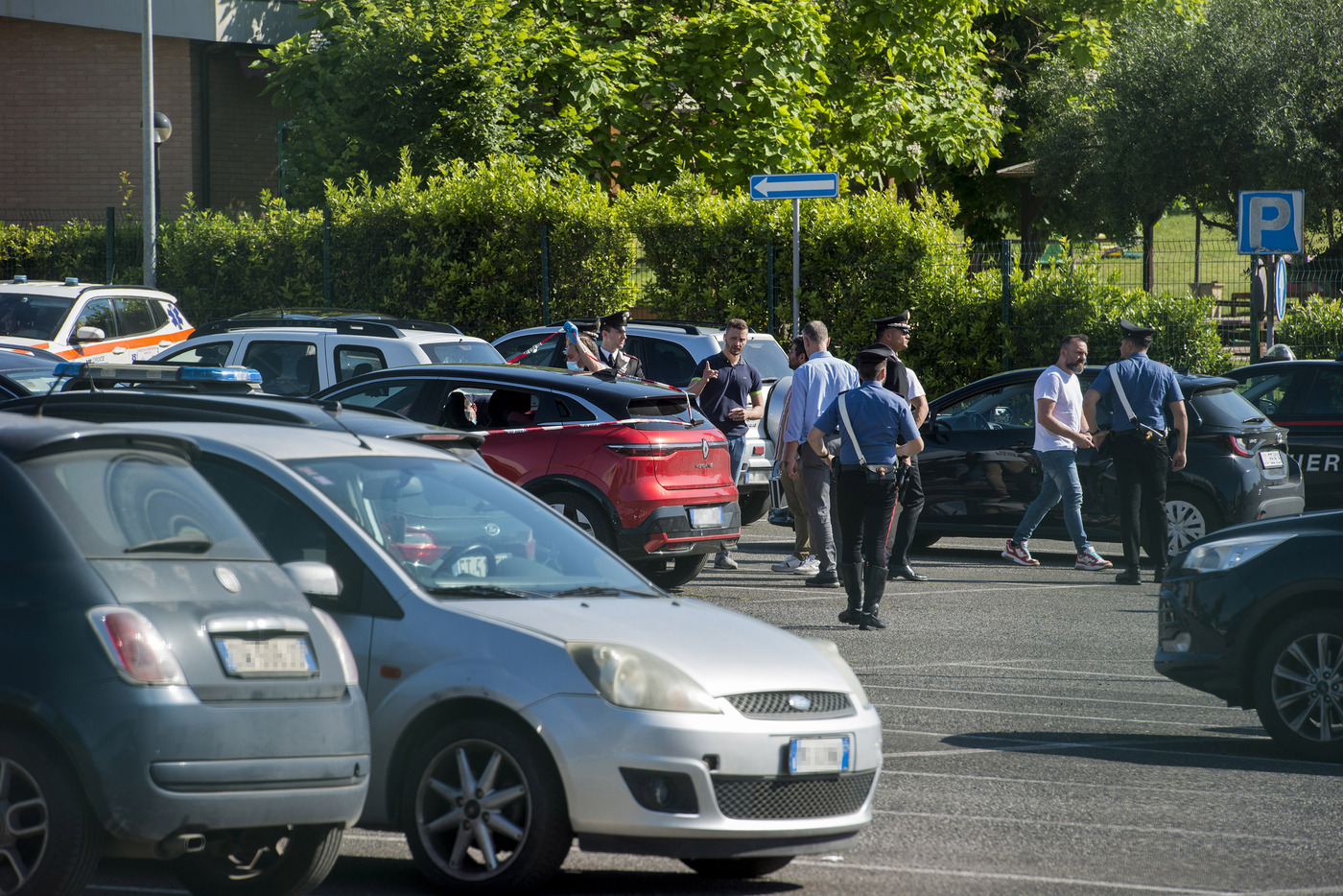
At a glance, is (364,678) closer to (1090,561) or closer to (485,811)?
(485,811)

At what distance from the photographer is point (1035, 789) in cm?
681

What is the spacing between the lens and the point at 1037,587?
1295cm

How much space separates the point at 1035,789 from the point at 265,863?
10.8 feet

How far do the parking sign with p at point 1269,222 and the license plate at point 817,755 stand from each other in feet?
45.4

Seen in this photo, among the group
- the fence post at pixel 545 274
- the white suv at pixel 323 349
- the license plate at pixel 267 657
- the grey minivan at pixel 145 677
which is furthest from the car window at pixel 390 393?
the fence post at pixel 545 274

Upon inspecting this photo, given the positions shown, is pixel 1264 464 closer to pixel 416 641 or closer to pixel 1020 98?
pixel 416 641

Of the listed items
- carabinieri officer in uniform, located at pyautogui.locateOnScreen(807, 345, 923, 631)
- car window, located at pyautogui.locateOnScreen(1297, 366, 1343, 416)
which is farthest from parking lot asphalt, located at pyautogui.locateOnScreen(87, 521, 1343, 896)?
car window, located at pyautogui.locateOnScreen(1297, 366, 1343, 416)

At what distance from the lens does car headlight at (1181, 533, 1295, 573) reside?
7762 millimetres

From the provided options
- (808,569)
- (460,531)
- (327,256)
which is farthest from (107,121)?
(460,531)

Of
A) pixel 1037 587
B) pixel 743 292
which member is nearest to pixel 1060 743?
pixel 1037 587

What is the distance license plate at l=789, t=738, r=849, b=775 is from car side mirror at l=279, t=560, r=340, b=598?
5.05 feet

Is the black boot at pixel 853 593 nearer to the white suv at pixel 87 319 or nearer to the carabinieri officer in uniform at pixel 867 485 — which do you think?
the carabinieri officer in uniform at pixel 867 485

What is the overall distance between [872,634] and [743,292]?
421 inches

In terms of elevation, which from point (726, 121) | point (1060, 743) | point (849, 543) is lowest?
point (1060, 743)
